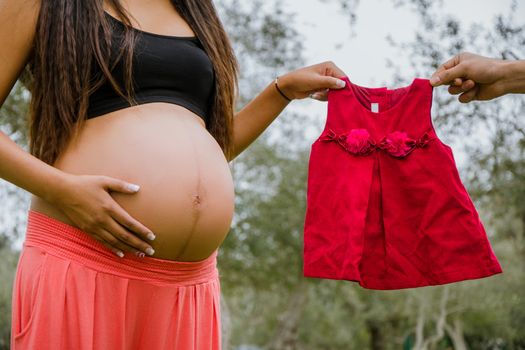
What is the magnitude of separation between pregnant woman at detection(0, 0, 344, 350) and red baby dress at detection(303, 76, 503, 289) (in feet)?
1.47

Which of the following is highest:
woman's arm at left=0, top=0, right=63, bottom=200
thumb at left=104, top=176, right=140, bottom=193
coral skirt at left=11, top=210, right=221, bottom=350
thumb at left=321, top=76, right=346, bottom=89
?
thumb at left=321, top=76, right=346, bottom=89

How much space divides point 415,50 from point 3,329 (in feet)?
21.7

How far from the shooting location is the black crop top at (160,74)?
5.57ft

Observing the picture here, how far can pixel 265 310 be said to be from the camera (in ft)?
62.1

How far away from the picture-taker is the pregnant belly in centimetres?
161

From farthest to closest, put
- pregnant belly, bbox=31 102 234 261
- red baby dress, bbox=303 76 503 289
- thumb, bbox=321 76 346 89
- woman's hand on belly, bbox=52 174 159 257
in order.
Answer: thumb, bbox=321 76 346 89 < red baby dress, bbox=303 76 503 289 < pregnant belly, bbox=31 102 234 261 < woman's hand on belly, bbox=52 174 159 257

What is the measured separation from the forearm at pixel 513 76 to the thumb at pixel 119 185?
1320 mm

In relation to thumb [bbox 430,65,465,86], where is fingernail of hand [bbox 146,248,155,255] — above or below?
below

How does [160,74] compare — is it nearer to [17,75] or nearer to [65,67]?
[65,67]

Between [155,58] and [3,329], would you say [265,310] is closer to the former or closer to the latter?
[3,329]

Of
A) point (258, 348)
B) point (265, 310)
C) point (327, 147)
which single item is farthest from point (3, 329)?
point (258, 348)

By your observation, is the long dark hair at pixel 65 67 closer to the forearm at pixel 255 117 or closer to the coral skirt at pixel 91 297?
the coral skirt at pixel 91 297

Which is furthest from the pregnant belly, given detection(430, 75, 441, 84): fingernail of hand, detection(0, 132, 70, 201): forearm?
detection(430, 75, 441, 84): fingernail of hand

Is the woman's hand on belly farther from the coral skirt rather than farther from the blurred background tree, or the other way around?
the blurred background tree
